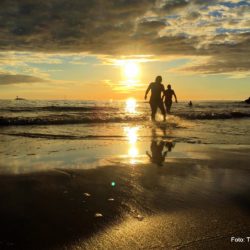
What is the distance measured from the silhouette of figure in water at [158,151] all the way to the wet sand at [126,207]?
2.16 feet

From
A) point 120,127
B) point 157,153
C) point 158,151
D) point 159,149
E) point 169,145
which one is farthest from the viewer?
point 120,127

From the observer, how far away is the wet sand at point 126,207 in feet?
9.47

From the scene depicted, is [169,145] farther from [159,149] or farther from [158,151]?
[158,151]

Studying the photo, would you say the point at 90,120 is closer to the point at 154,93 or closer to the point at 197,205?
the point at 154,93

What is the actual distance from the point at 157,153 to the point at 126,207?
370cm

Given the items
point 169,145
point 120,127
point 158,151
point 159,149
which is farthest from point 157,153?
point 120,127

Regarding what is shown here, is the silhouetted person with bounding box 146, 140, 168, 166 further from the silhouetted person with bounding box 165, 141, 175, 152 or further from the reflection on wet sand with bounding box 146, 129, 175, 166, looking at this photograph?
the silhouetted person with bounding box 165, 141, 175, 152

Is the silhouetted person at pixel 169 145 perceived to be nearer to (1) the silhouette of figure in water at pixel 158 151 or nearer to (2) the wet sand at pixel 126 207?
(1) the silhouette of figure in water at pixel 158 151

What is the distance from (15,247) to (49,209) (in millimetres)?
855

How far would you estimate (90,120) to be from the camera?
17.5 meters

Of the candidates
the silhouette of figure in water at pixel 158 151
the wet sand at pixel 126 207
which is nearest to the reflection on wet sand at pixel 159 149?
the silhouette of figure in water at pixel 158 151

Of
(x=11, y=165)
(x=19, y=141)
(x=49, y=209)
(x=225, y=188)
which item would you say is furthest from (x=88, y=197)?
(x=19, y=141)

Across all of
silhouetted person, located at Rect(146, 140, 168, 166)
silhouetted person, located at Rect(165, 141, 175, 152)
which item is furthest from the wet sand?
silhouetted person, located at Rect(165, 141, 175, 152)

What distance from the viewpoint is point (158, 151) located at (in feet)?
Result: 24.9
